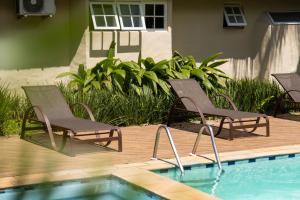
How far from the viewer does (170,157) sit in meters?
8.86

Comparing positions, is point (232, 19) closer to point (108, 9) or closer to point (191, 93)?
point (108, 9)

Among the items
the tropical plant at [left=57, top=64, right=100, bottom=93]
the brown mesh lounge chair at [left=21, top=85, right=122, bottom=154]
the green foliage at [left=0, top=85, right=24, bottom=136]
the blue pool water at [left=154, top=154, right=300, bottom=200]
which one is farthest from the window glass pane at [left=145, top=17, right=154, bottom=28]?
the blue pool water at [left=154, top=154, right=300, bottom=200]

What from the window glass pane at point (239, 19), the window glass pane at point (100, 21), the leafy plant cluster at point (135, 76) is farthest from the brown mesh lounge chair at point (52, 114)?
the window glass pane at point (239, 19)

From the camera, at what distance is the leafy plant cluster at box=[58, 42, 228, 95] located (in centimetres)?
1211

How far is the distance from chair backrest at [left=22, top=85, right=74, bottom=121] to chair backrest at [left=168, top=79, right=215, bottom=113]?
2277 mm

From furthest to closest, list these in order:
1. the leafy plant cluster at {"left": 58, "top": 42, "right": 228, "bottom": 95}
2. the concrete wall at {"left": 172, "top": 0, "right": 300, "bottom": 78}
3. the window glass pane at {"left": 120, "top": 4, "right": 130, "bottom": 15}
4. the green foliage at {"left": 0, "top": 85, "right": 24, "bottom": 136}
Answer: the concrete wall at {"left": 172, "top": 0, "right": 300, "bottom": 78}
the window glass pane at {"left": 120, "top": 4, "right": 130, "bottom": 15}
the leafy plant cluster at {"left": 58, "top": 42, "right": 228, "bottom": 95}
the green foliage at {"left": 0, "top": 85, "right": 24, "bottom": 136}

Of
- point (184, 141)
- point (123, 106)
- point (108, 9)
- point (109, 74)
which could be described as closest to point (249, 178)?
point (184, 141)

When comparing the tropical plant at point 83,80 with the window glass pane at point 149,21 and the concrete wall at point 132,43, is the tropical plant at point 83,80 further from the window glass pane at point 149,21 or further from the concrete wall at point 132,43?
the window glass pane at point 149,21

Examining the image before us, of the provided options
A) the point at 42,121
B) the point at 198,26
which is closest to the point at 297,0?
the point at 198,26

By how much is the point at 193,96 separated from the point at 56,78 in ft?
9.41

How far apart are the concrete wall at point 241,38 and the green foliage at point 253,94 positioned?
1.28 metres

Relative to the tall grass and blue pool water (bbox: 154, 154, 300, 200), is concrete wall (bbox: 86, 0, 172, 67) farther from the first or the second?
blue pool water (bbox: 154, 154, 300, 200)

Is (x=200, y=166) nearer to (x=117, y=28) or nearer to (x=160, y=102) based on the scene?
(x=160, y=102)

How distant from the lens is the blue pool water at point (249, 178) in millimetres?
7848
